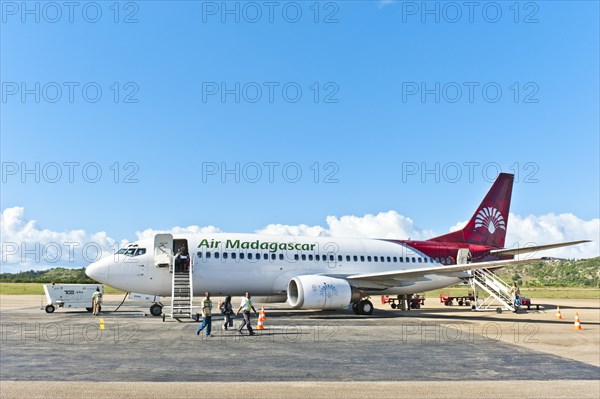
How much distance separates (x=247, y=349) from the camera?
1544 cm

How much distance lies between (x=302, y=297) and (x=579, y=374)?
53.1 ft

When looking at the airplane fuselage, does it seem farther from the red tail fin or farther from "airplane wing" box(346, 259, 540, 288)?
the red tail fin

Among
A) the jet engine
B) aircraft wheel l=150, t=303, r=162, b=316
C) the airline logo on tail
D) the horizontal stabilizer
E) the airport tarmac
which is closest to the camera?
the airport tarmac

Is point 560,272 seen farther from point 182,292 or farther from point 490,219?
point 182,292

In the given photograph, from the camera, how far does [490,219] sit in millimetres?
38312

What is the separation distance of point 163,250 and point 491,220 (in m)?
23.5

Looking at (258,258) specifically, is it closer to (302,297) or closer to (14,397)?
(302,297)

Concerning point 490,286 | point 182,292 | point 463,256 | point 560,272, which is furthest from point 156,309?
point 560,272

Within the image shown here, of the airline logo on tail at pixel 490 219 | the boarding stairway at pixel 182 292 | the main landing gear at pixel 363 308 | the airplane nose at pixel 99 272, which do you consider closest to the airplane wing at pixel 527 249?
the airline logo on tail at pixel 490 219

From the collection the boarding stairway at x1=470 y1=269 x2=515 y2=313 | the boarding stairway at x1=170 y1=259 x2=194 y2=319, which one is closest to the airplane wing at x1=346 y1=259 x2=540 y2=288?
the boarding stairway at x1=470 y1=269 x2=515 y2=313

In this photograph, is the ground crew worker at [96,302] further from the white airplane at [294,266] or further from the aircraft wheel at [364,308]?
the aircraft wheel at [364,308]

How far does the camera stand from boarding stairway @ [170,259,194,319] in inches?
993

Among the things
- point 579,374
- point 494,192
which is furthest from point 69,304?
point 494,192

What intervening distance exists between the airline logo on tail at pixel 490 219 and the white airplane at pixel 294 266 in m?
3.05
